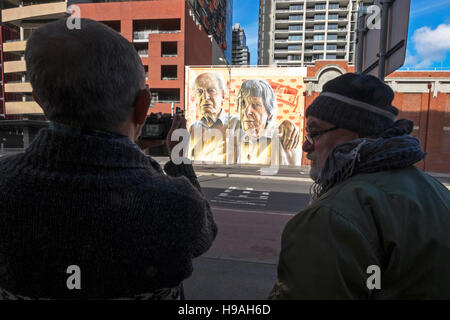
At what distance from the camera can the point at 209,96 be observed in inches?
911

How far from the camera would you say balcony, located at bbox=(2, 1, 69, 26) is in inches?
1383

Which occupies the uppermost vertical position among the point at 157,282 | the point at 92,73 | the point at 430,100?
the point at 430,100

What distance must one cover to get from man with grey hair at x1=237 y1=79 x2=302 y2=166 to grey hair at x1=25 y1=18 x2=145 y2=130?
2191 centimetres

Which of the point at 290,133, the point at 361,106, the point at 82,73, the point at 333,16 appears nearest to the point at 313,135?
the point at 361,106

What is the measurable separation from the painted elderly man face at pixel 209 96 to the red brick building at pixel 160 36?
4.05m

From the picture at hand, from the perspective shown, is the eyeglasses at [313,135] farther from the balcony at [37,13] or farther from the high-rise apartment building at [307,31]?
the high-rise apartment building at [307,31]

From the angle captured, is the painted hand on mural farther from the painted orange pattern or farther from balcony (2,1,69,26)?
balcony (2,1,69,26)

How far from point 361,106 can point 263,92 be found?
21.7 m

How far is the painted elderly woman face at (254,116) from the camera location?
2242 centimetres

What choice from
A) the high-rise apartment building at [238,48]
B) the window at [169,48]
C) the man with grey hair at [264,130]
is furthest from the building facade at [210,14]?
the high-rise apartment building at [238,48]

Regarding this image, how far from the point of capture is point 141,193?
0.89 m
